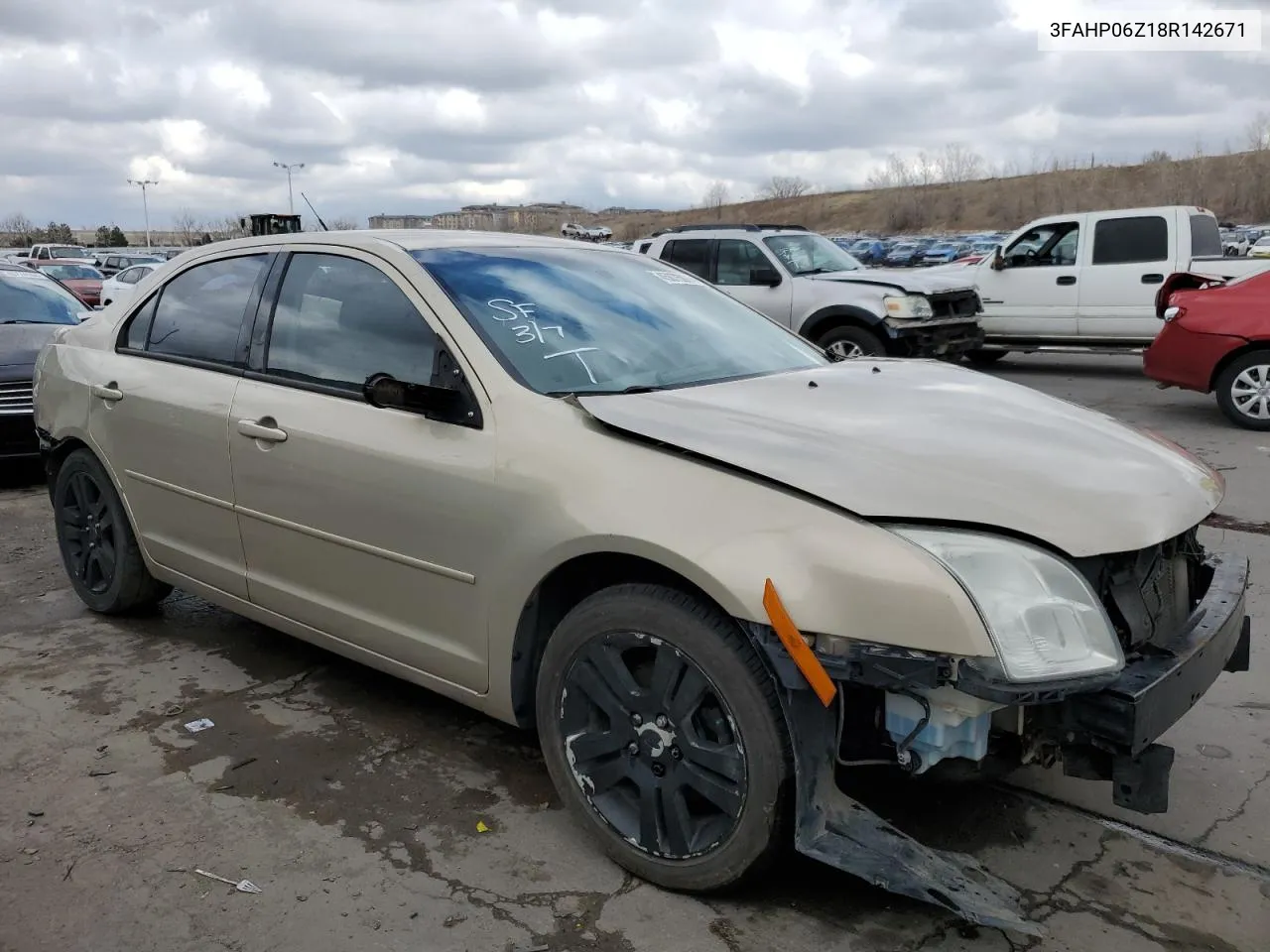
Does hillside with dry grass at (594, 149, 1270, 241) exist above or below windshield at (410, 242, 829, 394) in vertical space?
above

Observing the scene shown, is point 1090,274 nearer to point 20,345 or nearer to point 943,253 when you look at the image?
point 20,345

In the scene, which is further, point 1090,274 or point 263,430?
point 1090,274

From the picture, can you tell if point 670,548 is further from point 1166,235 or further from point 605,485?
point 1166,235

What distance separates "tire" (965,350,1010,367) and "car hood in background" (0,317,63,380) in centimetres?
1069

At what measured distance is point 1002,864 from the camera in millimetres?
2928

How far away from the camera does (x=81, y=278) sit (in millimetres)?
24188

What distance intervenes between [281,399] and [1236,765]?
131 inches

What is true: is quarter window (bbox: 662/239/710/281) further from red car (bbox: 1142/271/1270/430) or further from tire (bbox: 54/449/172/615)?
tire (bbox: 54/449/172/615)

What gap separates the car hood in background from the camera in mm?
8031

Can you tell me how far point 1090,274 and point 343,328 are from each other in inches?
434

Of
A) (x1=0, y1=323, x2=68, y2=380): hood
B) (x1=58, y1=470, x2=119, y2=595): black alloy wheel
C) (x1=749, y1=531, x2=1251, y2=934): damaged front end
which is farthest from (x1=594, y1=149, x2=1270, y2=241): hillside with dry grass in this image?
(x1=749, y1=531, x2=1251, y2=934): damaged front end

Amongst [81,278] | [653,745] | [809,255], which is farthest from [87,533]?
[81,278]

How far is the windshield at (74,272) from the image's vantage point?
2395 cm

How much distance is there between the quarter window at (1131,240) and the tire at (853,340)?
3495 mm
